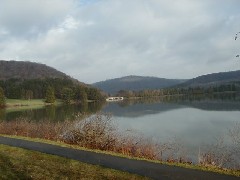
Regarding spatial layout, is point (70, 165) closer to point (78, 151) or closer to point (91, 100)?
point (78, 151)

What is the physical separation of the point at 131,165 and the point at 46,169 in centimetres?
359

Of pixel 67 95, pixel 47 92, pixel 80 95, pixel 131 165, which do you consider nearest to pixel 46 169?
pixel 131 165

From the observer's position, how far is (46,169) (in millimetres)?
15273

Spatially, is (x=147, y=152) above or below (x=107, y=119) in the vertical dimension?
below

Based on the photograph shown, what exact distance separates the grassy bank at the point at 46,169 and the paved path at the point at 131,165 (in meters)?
0.61

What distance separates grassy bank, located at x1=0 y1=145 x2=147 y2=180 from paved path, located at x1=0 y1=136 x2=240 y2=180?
610mm

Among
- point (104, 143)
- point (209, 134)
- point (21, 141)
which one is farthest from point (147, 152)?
point (209, 134)

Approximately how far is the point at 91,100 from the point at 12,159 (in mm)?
168693

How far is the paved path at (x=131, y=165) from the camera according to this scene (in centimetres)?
1317

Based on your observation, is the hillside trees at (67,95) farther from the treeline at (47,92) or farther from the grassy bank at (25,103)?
the grassy bank at (25,103)

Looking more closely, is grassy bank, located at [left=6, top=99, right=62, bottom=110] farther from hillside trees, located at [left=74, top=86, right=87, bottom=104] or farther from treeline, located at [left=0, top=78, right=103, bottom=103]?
hillside trees, located at [left=74, top=86, right=87, bottom=104]

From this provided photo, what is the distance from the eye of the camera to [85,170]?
14750mm

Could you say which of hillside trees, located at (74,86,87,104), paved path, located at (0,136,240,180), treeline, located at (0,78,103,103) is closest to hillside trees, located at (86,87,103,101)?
treeline, located at (0,78,103,103)

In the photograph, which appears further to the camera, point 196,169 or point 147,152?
point 147,152
